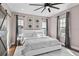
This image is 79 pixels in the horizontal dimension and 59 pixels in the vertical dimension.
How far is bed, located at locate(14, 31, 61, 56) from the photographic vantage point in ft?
5.97

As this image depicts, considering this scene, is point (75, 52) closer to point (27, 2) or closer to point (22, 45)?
point (22, 45)

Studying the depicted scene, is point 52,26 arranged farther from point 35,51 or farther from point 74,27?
point 35,51

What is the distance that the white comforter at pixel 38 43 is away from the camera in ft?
6.00

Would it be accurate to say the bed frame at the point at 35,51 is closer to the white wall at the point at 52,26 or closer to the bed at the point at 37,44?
the bed at the point at 37,44

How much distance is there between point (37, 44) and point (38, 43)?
4 cm

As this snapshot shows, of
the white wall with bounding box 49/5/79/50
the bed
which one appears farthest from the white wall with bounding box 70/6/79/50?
the bed

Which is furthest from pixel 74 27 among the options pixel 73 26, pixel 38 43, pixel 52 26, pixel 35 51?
pixel 35 51

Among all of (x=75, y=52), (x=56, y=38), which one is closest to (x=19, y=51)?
(x=56, y=38)

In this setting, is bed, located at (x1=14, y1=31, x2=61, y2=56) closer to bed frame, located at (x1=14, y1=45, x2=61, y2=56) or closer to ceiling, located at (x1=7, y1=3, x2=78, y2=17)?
bed frame, located at (x1=14, y1=45, x2=61, y2=56)

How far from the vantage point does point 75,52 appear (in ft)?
5.50

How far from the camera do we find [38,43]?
1816 millimetres

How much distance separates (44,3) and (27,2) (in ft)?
1.13

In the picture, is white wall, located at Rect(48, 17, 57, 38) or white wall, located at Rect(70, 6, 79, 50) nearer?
white wall, located at Rect(70, 6, 79, 50)

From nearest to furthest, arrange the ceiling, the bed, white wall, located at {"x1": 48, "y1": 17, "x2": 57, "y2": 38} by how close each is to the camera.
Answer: the ceiling < the bed < white wall, located at {"x1": 48, "y1": 17, "x2": 57, "y2": 38}
